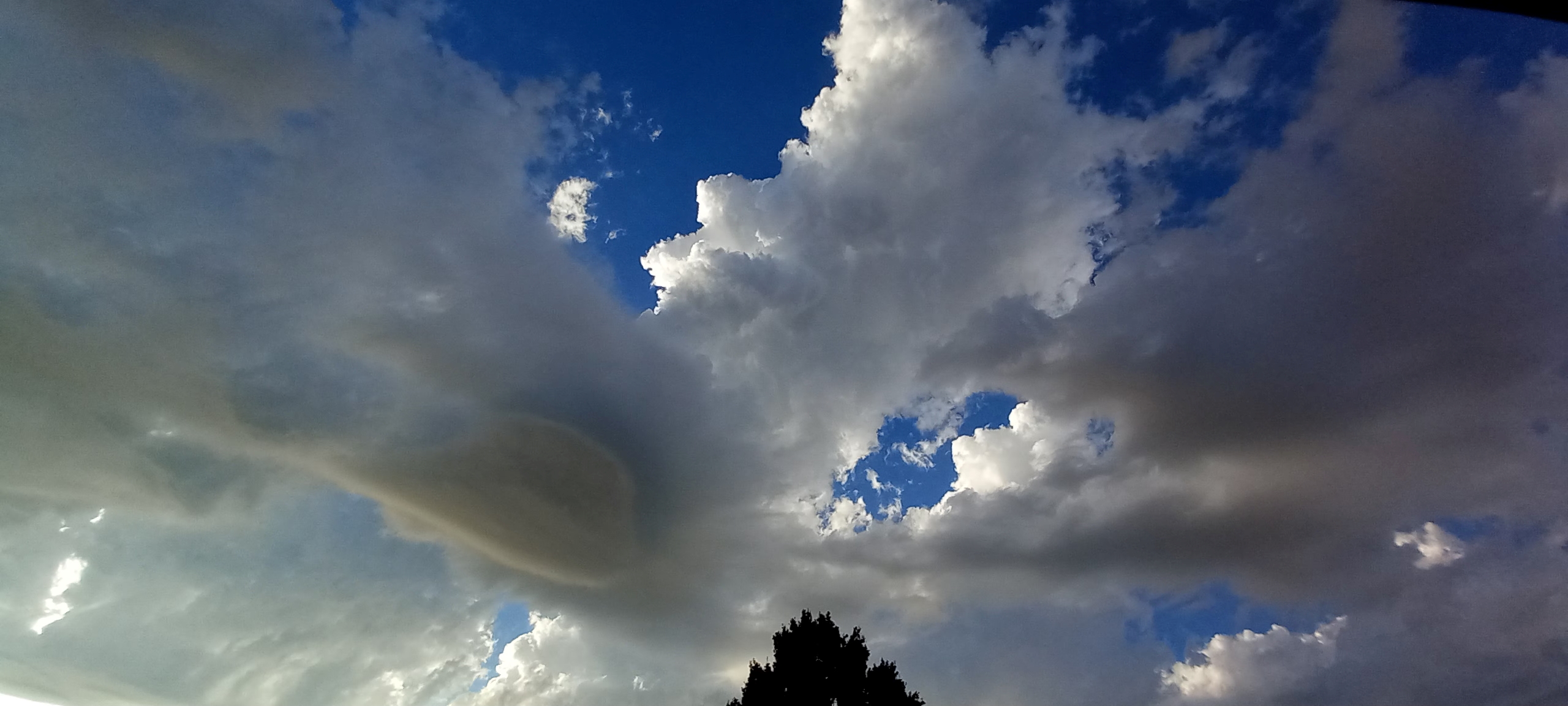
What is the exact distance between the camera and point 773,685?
4181 cm

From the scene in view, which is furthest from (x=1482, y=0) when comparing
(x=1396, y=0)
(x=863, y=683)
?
(x=863, y=683)

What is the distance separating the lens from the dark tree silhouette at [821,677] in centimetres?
4144

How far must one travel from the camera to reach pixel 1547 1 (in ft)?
14.3

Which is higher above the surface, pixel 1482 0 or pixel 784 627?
pixel 784 627

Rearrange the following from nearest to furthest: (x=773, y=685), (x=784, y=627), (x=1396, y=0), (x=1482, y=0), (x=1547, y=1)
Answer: (x=1547, y=1) < (x=1482, y=0) < (x=1396, y=0) < (x=773, y=685) < (x=784, y=627)

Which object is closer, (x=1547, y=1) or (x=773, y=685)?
(x=1547, y=1)

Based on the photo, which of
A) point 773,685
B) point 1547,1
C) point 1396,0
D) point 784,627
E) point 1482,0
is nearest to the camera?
point 1547,1

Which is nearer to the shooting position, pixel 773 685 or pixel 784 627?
pixel 773 685

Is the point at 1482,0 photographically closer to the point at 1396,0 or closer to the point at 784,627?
the point at 1396,0

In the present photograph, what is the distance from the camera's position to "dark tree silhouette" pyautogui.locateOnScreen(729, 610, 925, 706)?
136ft

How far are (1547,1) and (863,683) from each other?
43.8m

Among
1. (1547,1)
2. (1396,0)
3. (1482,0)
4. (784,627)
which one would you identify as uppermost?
(784,627)

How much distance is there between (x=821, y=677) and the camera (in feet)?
139

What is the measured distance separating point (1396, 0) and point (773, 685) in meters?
42.9
